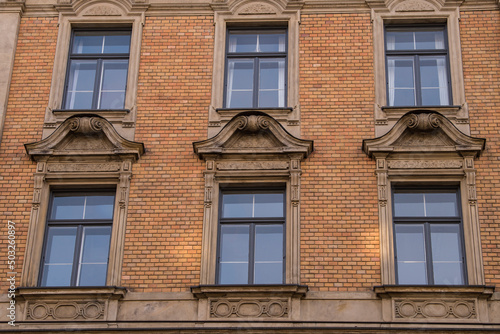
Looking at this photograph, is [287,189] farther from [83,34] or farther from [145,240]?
[83,34]

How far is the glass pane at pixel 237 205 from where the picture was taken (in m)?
14.4

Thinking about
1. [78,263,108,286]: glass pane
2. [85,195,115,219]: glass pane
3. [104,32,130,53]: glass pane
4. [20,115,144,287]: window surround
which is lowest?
[78,263,108,286]: glass pane

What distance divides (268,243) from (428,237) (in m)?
2.51

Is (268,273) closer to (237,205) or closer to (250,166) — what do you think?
(237,205)

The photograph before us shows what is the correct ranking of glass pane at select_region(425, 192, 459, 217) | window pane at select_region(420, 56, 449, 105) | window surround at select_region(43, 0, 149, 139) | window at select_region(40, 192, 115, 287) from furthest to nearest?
window pane at select_region(420, 56, 449, 105)
window surround at select_region(43, 0, 149, 139)
glass pane at select_region(425, 192, 459, 217)
window at select_region(40, 192, 115, 287)

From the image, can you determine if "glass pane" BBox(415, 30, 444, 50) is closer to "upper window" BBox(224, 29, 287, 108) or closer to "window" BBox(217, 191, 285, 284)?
"upper window" BBox(224, 29, 287, 108)

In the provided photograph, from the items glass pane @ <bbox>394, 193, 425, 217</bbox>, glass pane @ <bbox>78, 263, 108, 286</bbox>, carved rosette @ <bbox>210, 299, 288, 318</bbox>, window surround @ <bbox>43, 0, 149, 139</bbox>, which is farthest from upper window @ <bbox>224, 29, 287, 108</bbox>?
carved rosette @ <bbox>210, 299, 288, 318</bbox>

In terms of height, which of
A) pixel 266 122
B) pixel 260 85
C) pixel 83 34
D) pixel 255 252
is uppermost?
pixel 83 34

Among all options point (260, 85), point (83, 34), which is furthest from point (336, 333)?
point (83, 34)

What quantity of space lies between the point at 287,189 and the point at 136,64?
366 centimetres

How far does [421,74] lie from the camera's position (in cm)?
1562

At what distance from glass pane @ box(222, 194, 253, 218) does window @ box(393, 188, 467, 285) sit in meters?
2.35

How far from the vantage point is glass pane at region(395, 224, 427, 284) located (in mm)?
13602

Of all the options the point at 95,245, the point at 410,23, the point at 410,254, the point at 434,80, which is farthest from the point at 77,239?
the point at 410,23
